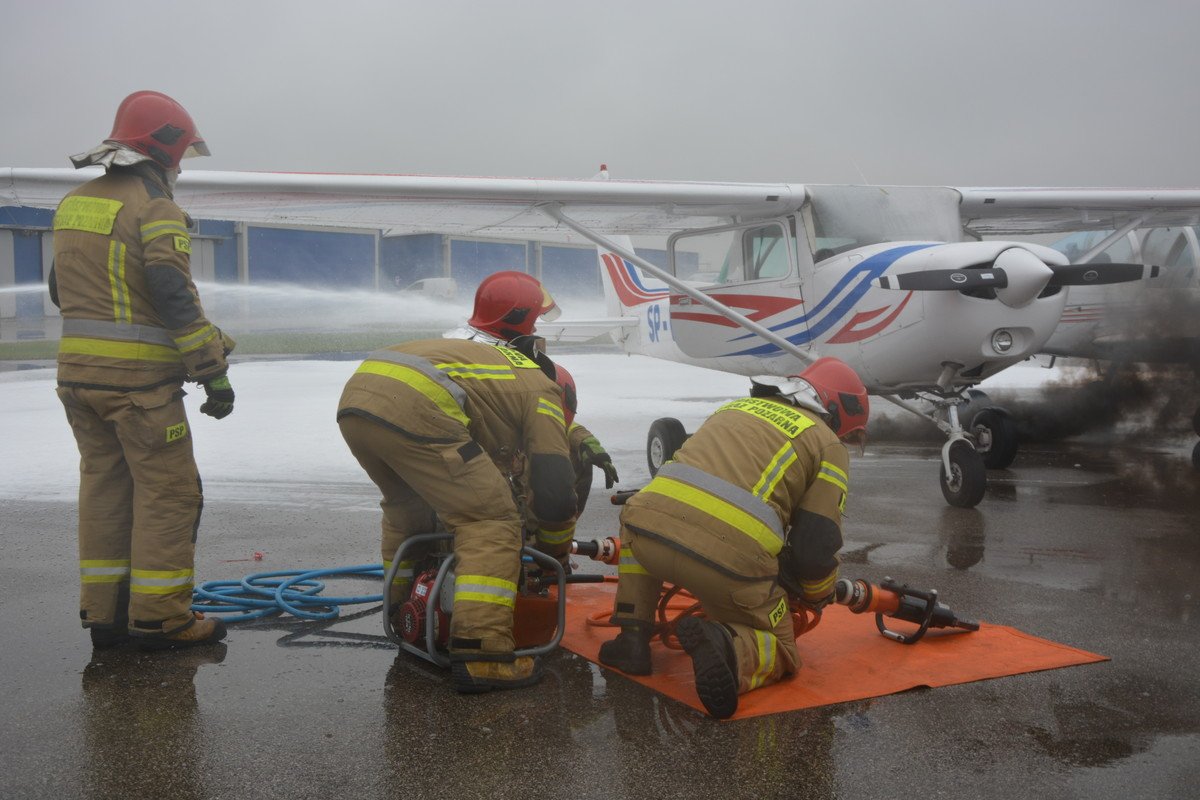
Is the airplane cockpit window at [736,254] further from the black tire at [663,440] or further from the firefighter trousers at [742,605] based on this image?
the firefighter trousers at [742,605]

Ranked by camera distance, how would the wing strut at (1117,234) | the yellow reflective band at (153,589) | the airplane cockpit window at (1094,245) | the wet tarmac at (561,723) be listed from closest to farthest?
the wet tarmac at (561,723) < the yellow reflective band at (153,589) < the wing strut at (1117,234) < the airplane cockpit window at (1094,245)

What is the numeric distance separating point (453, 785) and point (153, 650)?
6.26ft

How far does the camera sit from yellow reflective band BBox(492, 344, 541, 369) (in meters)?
4.21

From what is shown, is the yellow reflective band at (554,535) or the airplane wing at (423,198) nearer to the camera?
the yellow reflective band at (554,535)

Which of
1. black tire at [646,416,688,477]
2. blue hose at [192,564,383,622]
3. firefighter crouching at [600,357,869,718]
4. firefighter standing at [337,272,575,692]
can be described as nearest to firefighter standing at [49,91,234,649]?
blue hose at [192,564,383,622]

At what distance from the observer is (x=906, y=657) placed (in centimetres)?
418

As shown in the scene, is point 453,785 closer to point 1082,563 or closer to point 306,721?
point 306,721

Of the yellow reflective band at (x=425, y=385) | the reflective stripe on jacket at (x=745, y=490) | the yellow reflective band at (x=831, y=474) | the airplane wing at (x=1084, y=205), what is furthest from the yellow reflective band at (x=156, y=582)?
the airplane wing at (x=1084, y=205)

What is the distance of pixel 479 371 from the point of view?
4090mm

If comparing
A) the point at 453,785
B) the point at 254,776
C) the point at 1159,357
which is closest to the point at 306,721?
the point at 254,776

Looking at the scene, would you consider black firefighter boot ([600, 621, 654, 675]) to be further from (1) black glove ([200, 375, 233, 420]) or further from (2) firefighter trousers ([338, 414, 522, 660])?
(1) black glove ([200, 375, 233, 420])

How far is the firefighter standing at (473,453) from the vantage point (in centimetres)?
382

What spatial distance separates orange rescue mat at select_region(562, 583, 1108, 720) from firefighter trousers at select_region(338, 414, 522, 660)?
580mm

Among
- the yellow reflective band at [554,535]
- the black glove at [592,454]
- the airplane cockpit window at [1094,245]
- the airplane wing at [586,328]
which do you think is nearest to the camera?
the yellow reflective band at [554,535]
